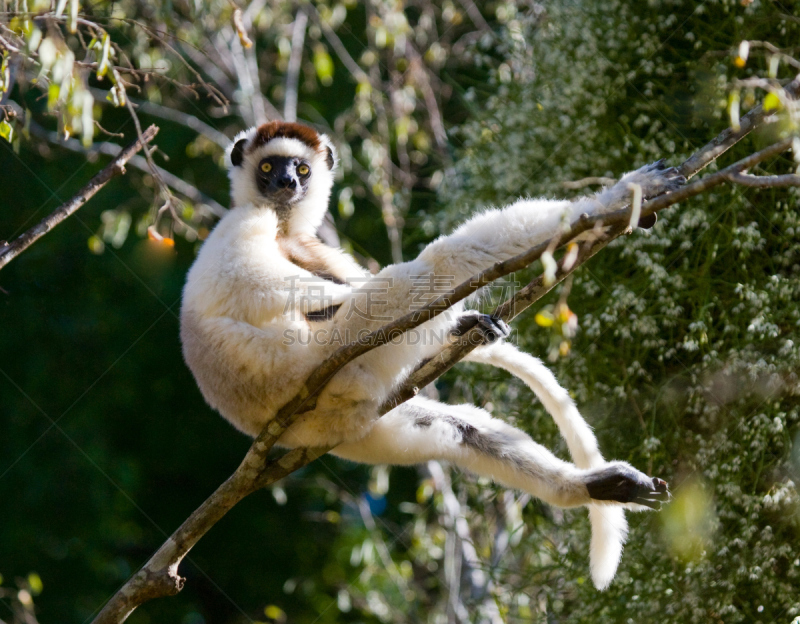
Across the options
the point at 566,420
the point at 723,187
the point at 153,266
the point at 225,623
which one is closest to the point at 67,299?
the point at 153,266

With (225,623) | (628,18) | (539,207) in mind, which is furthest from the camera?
(225,623)

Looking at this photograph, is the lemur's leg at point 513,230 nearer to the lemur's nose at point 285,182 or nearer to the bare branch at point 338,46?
the lemur's nose at point 285,182

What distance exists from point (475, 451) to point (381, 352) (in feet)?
2.39

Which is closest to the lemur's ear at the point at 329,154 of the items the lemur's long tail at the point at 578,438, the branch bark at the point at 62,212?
the branch bark at the point at 62,212

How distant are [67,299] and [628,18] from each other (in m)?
5.87

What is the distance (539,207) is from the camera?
8.73 feet

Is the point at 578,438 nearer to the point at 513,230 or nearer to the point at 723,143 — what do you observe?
the point at 513,230

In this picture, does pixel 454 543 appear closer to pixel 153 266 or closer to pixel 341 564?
pixel 341 564

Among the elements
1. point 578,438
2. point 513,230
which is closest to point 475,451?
point 578,438

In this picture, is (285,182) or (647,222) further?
(285,182)

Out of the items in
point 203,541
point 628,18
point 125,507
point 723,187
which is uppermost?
point 628,18

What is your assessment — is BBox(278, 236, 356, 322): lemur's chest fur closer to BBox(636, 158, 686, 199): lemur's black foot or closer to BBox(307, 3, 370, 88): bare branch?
BBox(636, 158, 686, 199): lemur's black foot

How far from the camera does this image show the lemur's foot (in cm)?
249

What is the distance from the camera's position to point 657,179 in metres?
2.53
